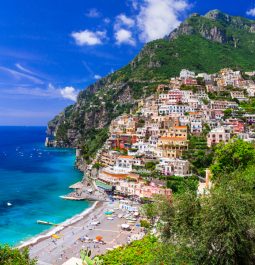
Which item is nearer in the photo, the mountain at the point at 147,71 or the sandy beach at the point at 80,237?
the sandy beach at the point at 80,237

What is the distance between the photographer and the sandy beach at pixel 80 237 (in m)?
38.6

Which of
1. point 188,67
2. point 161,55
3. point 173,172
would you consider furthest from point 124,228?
point 161,55

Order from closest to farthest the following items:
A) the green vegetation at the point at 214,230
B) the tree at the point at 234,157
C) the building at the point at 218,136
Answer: the green vegetation at the point at 214,230 → the tree at the point at 234,157 → the building at the point at 218,136

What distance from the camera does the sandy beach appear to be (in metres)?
38.6

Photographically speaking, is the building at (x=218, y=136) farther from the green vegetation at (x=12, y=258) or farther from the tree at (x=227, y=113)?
the green vegetation at (x=12, y=258)

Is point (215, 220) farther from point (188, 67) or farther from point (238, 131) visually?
point (188, 67)

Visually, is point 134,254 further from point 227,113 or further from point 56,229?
point 227,113

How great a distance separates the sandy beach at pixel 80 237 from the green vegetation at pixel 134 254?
4.71m

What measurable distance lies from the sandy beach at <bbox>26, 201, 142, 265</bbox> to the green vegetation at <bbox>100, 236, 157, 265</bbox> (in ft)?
15.4

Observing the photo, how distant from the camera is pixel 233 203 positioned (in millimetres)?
19781

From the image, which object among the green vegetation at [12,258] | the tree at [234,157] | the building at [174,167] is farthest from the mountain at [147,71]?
the green vegetation at [12,258]

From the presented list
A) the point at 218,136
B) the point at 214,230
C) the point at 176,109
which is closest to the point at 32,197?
the point at 218,136

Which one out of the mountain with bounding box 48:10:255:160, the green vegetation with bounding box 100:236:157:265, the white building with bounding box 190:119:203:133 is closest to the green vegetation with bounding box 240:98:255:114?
the white building with bounding box 190:119:203:133

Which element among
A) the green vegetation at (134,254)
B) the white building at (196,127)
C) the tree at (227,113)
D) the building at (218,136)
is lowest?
the green vegetation at (134,254)
